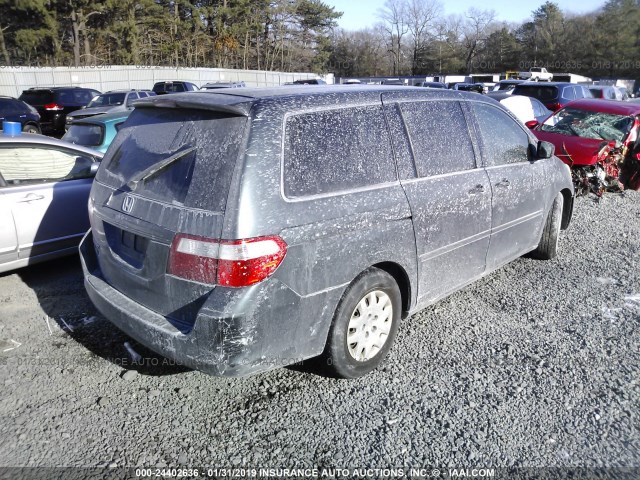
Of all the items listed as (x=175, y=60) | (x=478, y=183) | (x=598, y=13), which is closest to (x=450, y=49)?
(x=598, y=13)

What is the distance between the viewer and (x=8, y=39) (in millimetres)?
37531

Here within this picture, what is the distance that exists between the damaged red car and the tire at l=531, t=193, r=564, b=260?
376 cm

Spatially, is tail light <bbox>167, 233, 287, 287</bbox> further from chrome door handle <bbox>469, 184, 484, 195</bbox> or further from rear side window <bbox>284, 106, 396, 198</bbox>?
chrome door handle <bbox>469, 184, 484, 195</bbox>

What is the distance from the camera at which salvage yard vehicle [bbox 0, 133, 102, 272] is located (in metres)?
4.83

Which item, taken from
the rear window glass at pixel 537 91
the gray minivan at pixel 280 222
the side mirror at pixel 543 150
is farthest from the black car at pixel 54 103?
the side mirror at pixel 543 150

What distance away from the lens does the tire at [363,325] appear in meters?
3.23

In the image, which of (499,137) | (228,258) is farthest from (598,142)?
(228,258)

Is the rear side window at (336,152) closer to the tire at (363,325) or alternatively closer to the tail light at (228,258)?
the tail light at (228,258)

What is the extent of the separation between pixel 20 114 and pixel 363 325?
54.2ft

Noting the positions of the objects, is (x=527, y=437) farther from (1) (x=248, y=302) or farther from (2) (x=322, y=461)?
(1) (x=248, y=302)

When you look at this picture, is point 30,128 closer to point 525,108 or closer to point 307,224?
point 525,108

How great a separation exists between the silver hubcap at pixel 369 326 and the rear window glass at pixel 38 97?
1900 cm

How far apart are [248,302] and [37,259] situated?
11.0ft

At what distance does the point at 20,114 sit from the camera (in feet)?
52.9
